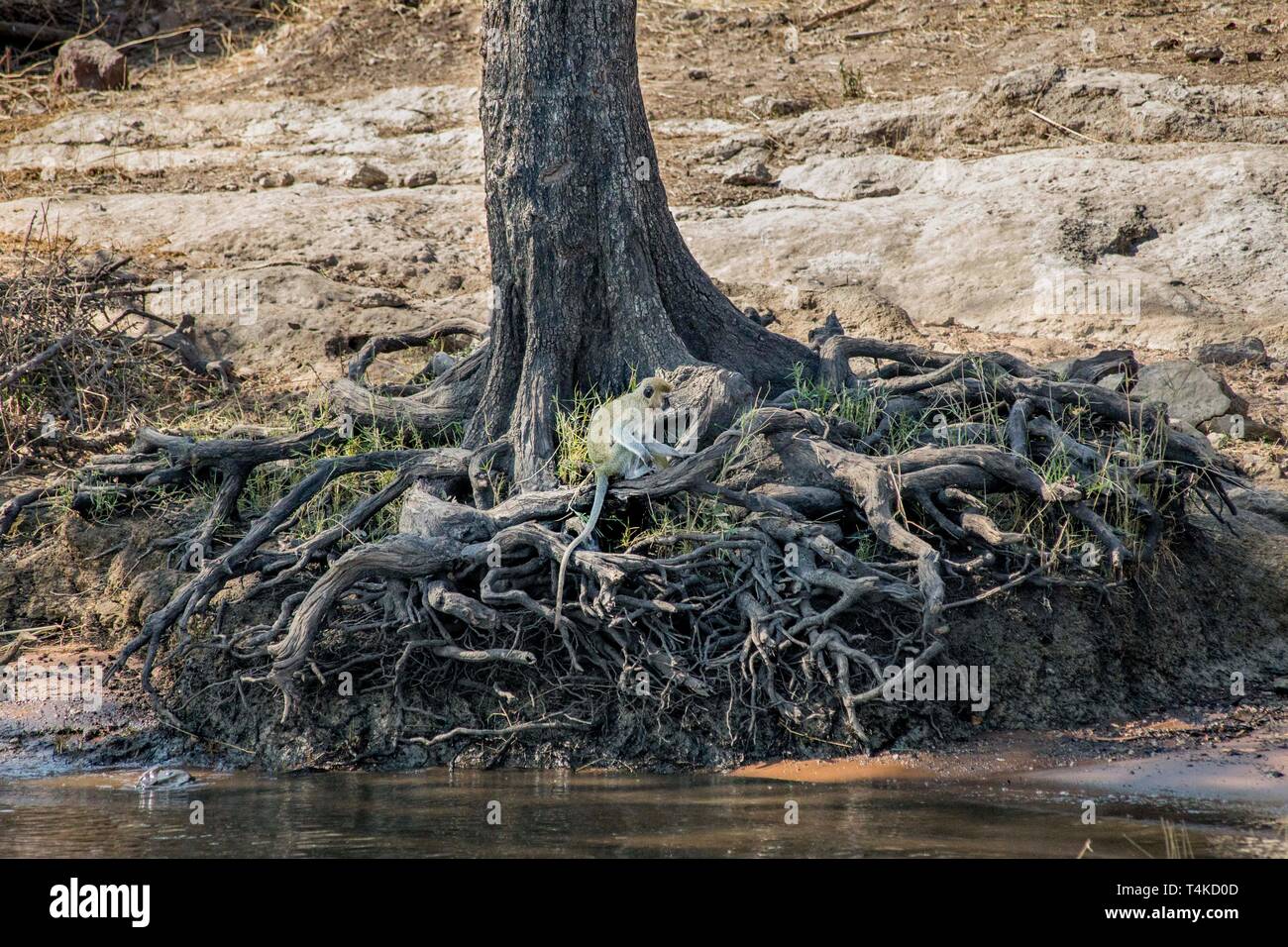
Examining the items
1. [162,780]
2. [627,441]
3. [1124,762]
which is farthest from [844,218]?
[162,780]

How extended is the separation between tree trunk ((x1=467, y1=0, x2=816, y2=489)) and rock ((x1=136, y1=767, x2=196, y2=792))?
1878 millimetres

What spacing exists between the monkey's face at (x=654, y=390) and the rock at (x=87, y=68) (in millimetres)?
9402

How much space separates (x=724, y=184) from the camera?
1035 cm

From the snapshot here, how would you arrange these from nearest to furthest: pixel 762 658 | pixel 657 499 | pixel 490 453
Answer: pixel 762 658
pixel 657 499
pixel 490 453

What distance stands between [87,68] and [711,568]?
399 inches

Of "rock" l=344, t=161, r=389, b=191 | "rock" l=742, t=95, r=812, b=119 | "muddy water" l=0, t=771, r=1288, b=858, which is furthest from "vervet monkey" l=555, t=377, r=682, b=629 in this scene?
"rock" l=742, t=95, r=812, b=119

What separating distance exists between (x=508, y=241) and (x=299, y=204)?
4525mm

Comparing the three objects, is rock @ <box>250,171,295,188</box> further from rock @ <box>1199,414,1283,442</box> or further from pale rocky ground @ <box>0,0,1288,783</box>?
rock @ <box>1199,414,1283,442</box>

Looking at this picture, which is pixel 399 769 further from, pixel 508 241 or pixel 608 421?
pixel 508 241

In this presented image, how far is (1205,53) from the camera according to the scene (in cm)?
1052

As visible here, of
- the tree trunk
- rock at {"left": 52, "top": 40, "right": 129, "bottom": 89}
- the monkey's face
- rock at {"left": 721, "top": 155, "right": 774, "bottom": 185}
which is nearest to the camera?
the monkey's face

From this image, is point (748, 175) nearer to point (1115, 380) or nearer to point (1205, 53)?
point (1205, 53)

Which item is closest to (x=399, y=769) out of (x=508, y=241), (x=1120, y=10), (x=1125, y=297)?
(x=508, y=241)

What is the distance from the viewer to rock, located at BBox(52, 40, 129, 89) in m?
12.8
